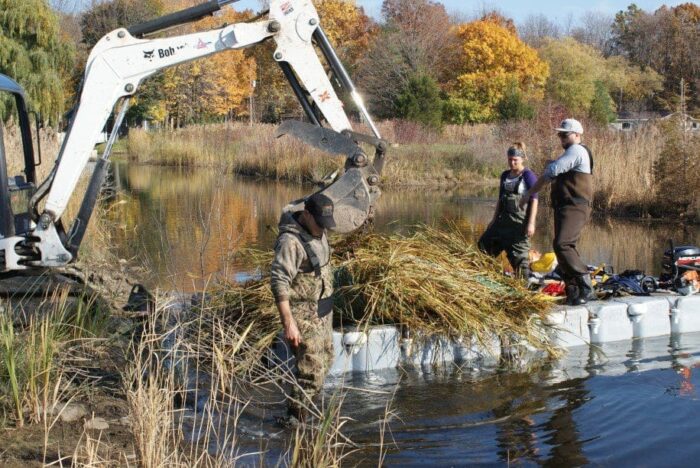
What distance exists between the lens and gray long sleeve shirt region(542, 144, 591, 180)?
9656 millimetres

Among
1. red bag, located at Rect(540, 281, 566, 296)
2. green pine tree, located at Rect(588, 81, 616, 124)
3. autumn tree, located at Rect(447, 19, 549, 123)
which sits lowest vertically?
red bag, located at Rect(540, 281, 566, 296)

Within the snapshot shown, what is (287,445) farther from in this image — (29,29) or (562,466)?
(29,29)

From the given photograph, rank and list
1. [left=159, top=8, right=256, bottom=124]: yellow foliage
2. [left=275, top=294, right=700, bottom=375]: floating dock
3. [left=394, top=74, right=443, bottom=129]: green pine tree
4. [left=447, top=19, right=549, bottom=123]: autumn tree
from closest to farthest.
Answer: [left=275, top=294, right=700, bottom=375]: floating dock, [left=394, top=74, right=443, bottom=129]: green pine tree, [left=447, top=19, right=549, bottom=123]: autumn tree, [left=159, top=8, right=256, bottom=124]: yellow foliage

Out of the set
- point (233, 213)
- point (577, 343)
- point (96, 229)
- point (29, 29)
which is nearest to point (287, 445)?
point (577, 343)

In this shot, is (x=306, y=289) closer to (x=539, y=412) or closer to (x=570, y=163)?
(x=539, y=412)

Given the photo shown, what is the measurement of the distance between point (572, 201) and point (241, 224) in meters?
12.3

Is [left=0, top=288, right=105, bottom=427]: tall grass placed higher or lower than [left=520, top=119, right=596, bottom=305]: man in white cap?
lower

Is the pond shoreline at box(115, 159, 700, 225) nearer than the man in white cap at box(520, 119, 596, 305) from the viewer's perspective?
No

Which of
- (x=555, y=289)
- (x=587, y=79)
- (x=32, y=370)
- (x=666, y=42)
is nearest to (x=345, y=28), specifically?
(x=587, y=79)

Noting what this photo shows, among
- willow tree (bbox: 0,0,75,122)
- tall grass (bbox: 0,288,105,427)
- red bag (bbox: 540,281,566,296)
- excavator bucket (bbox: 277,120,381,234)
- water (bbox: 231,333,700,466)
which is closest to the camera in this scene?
tall grass (bbox: 0,288,105,427)

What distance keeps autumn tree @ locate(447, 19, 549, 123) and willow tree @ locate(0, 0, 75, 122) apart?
2792cm

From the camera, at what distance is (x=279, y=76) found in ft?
193

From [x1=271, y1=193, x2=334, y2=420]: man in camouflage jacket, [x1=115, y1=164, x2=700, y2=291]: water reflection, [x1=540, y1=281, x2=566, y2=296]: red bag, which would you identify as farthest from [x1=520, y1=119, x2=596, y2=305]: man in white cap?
[x1=271, y1=193, x2=334, y2=420]: man in camouflage jacket

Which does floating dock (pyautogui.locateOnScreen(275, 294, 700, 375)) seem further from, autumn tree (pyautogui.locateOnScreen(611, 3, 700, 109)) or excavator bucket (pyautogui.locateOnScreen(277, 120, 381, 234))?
autumn tree (pyautogui.locateOnScreen(611, 3, 700, 109))
